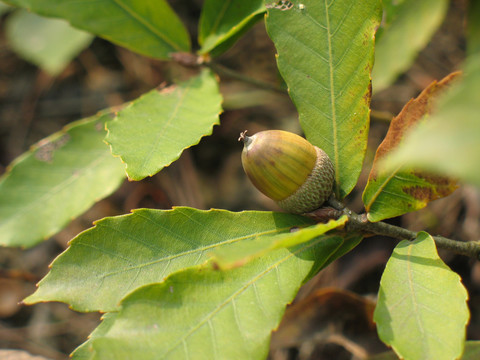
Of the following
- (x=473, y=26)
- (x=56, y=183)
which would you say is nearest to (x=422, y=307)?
(x=56, y=183)

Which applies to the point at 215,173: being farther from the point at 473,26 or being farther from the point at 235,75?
the point at 473,26

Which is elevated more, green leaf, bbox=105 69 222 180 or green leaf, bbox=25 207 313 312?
green leaf, bbox=105 69 222 180

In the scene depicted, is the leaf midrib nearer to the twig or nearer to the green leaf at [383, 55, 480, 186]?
the twig

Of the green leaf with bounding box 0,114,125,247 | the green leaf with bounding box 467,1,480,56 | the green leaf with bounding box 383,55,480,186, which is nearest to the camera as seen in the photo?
the green leaf with bounding box 383,55,480,186

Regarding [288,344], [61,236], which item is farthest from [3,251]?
[288,344]

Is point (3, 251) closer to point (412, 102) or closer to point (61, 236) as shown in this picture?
point (61, 236)

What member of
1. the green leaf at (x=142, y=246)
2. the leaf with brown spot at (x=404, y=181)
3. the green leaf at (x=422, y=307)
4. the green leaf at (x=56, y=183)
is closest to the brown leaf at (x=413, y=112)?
the leaf with brown spot at (x=404, y=181)

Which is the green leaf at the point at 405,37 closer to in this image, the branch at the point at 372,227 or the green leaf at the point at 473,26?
the green leaf at the point at 473,26

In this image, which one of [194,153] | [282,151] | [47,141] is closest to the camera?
[282,151]

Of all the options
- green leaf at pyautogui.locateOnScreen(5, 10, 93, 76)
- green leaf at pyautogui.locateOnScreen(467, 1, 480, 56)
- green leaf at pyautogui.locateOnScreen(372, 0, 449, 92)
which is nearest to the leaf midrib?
green leaf at pyautogui.locateOnScreen(372, 0, 449, 92)
